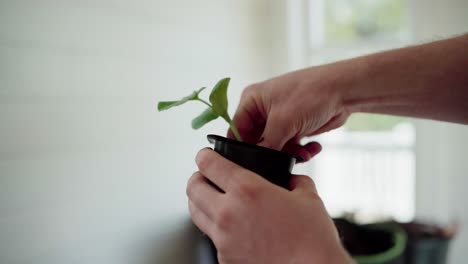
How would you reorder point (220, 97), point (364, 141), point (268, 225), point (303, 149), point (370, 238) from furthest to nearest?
point (364, 141), point (370, 238), point (303, 149), point (220, 97), point (268, 225)

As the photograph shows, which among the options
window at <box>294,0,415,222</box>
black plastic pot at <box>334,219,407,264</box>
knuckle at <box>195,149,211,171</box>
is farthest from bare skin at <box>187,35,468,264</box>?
window at <box>294,0,415,222</box>

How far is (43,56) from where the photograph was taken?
0.57 metres

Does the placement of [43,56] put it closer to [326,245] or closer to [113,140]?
[113,140]

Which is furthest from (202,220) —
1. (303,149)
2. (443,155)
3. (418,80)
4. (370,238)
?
(443,155)

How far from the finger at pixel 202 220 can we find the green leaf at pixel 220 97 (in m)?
0.13

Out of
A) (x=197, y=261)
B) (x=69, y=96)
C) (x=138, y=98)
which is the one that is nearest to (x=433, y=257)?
(x=197, y=261)

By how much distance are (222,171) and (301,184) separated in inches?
4.1

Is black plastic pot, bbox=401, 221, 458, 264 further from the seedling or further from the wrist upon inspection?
the seedling

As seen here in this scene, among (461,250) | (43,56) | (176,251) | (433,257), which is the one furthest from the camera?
(461,250)

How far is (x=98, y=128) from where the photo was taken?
0.66 m

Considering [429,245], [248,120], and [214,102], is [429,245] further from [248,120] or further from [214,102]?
[214,102]

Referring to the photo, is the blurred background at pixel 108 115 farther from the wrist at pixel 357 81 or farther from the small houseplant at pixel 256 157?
the wrist at pixel 357 81

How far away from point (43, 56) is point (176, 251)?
0.50 meters

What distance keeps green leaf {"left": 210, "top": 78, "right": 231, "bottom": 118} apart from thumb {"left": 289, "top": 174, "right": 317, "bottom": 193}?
0.43 feet
